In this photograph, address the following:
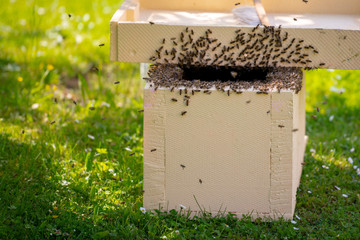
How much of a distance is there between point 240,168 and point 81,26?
17.1ft

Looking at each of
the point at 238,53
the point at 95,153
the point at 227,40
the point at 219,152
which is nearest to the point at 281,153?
the point at 219,152

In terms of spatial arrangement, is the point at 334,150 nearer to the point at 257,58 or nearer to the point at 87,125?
the point at 257,58

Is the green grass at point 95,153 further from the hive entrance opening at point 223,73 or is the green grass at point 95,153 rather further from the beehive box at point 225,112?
the hive entrance opening at point 223,73

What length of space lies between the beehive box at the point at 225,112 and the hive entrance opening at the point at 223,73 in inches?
21.6

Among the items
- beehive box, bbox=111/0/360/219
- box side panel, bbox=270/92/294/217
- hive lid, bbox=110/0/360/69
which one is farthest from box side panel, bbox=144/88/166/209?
box side panel, bbox=270/92/294/217

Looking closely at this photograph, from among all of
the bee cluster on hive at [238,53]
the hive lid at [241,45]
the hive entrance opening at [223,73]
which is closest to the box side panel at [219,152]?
the bee cluster on hive at [238,53]

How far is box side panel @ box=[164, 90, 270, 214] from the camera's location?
4.03 m

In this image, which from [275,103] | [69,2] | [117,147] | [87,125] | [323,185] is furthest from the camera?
[69,2]

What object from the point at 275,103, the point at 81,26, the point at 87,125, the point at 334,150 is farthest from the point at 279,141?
the point at 81,26

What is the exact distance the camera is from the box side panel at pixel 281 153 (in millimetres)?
3980

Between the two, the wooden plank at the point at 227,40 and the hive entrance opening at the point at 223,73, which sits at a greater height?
the wooden plank at the point at 227,40

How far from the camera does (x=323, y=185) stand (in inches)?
195

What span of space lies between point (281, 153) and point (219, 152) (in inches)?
18.2

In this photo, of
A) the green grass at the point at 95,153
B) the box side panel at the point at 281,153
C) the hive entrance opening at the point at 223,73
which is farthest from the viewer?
the hive entrance opening at the point at 223,73
